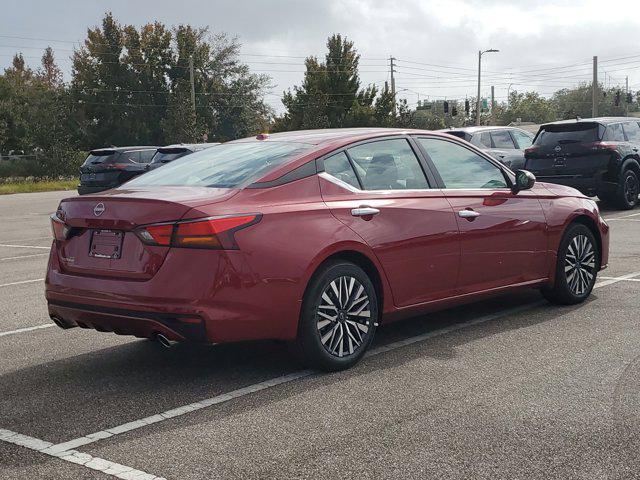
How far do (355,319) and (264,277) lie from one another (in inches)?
31.0

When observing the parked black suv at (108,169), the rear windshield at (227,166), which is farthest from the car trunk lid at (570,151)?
the parked black suv at (108,169)

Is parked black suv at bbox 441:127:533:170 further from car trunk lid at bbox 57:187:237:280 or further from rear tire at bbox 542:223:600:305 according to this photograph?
car trunk lid at bbox 57:187:237:280

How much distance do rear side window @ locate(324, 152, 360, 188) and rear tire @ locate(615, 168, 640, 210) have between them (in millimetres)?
11718

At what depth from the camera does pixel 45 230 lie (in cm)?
1709

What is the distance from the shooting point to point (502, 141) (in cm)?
1809

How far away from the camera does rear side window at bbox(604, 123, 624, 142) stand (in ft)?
52.8

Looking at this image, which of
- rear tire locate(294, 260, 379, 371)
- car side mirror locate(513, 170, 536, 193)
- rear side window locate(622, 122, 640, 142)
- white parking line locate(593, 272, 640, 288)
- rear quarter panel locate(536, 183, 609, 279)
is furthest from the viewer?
rear side window locate(622, 122, 640, 142)

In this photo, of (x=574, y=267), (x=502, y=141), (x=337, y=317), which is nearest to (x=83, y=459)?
(x=337, y=317)

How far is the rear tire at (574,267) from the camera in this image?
23.5ft

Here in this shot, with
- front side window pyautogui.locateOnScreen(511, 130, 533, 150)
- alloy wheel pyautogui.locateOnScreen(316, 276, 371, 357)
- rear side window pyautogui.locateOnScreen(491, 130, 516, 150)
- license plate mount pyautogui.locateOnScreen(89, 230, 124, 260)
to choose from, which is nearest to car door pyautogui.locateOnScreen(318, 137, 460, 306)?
alloy wheel pyautogui.locateOnScreen(316, 276, 371, 357)

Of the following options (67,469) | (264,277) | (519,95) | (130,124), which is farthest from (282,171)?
(519,95)

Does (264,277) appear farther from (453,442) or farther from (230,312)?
(453,442)

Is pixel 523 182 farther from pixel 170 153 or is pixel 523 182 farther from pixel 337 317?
pixel 170 153

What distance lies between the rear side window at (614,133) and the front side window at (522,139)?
227 cm
